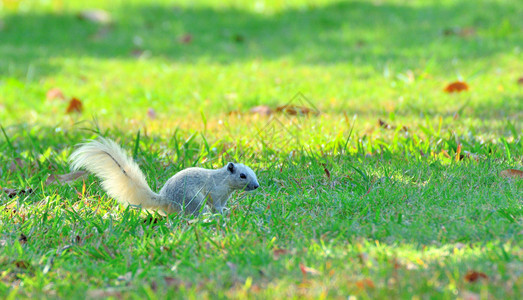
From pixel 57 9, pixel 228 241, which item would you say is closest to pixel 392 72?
pixel 228 241

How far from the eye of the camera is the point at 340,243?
3.00 metres

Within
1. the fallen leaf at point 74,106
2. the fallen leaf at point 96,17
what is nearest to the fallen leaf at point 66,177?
the fallen leaf at point 74,106

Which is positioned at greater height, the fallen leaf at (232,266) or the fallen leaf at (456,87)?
the fallen leaf at (456,87)

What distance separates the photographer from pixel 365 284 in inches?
98.3

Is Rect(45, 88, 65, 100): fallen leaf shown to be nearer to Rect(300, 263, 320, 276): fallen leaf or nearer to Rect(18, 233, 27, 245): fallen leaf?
Rect(18, 233, 27, 245): fallen leaf

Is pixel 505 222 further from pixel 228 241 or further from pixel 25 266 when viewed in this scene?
pixel 25 266

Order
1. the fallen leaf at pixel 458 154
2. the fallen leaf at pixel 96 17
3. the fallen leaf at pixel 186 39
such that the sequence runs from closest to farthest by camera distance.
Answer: the fallen leaf at pixel 458 154, the fallen leaf at pixel 186 39, the fallen leaf at pixel 96 17

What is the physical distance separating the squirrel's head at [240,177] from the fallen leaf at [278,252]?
0.78 m

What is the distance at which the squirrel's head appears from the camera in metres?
3.65

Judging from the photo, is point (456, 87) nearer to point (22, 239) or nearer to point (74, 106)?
point (74, 106)

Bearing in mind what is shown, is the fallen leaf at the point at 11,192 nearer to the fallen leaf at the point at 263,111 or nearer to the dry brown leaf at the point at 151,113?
the dry brown leaf at the point at 151,113

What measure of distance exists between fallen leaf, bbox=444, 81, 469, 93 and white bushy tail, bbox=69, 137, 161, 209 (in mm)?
3636

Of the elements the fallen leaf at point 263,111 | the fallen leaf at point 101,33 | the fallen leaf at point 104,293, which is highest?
the fallen leaf at point 101,33

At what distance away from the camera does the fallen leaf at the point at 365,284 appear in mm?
2479
